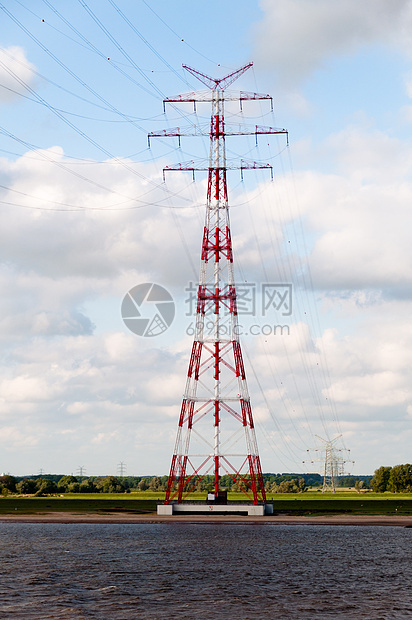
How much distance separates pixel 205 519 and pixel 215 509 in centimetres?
212

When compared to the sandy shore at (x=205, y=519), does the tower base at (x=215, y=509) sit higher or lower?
higher

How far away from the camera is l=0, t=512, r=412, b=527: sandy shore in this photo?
115812 millimetres

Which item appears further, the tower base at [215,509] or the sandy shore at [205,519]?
the sandy shore at [205,519]

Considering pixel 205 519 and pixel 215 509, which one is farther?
pixel 205 519

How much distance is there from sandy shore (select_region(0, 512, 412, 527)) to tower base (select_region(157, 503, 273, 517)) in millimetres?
808

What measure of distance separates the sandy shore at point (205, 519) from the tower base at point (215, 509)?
808mm

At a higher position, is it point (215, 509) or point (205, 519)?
point (215, 509)

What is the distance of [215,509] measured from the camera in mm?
115500

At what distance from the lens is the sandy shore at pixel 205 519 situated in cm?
11581

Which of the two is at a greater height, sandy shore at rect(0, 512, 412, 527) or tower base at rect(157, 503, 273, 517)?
tower base at rect(157, 503, 273, 517)

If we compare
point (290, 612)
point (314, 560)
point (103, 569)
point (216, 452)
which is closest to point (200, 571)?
point (103, 569)

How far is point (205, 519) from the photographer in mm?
115688

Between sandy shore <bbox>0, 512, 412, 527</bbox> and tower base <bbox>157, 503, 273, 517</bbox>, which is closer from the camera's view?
tower base <bbox>157, 503, 273, 517</bbox>

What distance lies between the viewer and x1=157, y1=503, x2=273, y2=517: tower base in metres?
116
